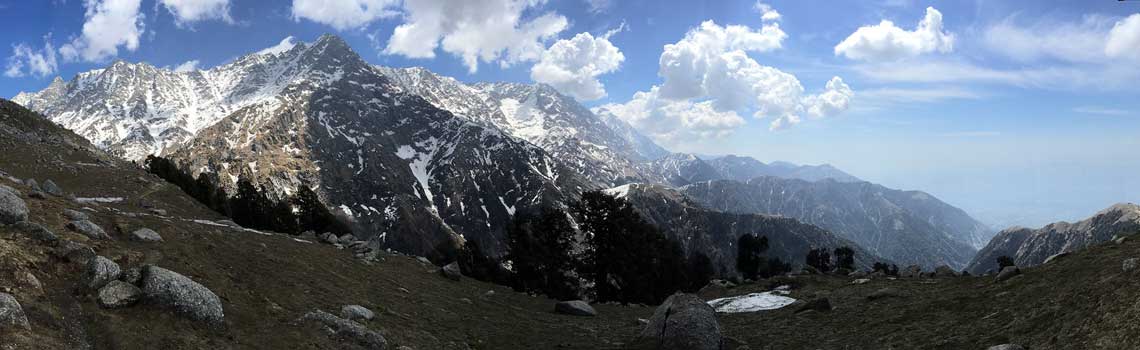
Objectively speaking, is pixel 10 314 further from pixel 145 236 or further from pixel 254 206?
pixel 254 206

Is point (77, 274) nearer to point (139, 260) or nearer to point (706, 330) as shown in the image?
point (139, 260)

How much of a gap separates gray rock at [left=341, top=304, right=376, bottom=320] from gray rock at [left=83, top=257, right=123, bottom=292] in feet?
22.9

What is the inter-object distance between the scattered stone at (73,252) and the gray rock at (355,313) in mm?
7582

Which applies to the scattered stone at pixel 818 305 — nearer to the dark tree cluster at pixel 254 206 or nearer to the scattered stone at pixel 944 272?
the scattered stone at pixel 944 272

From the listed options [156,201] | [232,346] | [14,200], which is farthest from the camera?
[156,201]

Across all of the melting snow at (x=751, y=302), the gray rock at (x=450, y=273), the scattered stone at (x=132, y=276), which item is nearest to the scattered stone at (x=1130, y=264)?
the melting snow at (x=751, y=302)

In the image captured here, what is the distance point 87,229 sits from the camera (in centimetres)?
1784

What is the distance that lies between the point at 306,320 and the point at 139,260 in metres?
5.37

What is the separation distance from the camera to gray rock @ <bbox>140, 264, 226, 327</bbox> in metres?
14.4

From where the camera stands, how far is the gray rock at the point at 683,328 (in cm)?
2081

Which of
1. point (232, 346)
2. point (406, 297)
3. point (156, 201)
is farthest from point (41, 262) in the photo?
point (156, 201)

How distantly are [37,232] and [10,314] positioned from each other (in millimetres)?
5477

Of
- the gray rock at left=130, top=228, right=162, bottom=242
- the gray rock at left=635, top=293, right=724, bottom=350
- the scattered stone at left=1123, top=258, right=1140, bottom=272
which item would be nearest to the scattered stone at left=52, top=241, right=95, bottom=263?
the gray rock at left=130, top=228, right=162, bottom=242

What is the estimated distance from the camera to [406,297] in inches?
1105
